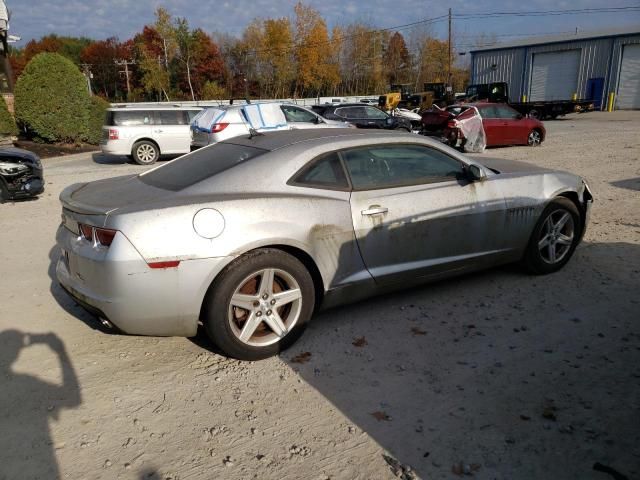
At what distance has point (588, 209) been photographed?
5.04 metres

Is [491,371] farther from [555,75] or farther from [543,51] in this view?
[543,51]

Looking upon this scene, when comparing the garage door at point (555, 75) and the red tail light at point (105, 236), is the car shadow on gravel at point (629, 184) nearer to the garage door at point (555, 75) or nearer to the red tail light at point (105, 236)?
the red tail light at point (105, 236)

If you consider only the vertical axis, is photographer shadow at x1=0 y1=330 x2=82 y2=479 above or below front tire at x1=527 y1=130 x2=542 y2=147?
below

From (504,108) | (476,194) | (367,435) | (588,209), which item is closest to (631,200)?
(588,209)

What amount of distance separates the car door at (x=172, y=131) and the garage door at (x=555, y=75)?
34.2 meters

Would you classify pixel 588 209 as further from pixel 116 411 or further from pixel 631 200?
pixel 116 411

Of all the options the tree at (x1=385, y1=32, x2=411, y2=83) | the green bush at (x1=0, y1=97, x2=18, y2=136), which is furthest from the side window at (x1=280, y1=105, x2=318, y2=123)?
the tree at (x1=385, y1=32, x2=411, y2=83)

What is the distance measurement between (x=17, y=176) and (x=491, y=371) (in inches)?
335

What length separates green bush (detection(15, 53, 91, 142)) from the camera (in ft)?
57.0

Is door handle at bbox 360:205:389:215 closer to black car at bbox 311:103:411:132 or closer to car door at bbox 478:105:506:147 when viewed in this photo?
car door at bbox 478:105:506:147

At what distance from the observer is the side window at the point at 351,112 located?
18.2 meters

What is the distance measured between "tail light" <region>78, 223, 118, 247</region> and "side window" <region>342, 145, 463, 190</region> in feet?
5.69

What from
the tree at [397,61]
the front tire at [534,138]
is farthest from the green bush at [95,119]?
the tree at [397,61]

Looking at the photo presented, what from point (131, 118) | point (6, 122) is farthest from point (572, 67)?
point (6, 122)
